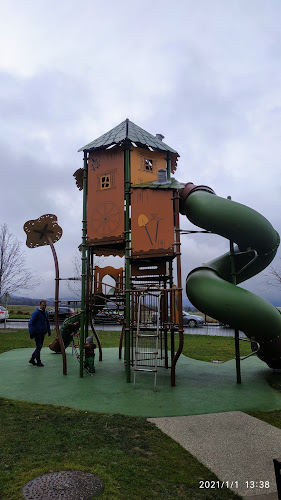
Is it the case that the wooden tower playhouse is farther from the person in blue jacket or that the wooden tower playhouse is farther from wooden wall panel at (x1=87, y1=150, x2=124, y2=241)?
the person in blue jacket

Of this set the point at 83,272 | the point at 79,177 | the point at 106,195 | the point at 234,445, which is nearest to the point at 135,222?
the point at 106,195

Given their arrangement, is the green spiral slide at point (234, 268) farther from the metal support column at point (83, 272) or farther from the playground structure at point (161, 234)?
the metal support column at point (83, 272)

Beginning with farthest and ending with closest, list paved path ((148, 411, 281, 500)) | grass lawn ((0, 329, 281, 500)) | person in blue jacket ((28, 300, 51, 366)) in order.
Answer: person in blue jacket ((28, 300, 51, 366)) → paved path ((148, 411, 281, 500)) → grass lawn ((0, 329, 281, 500))

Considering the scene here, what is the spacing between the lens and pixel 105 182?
9977mm

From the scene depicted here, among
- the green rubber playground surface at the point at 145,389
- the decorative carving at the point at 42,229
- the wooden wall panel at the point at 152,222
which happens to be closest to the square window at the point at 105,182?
the wooden wall panel at the point at 152,222

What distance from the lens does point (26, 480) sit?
3.64 meters

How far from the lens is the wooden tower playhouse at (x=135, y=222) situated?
901 centimetres

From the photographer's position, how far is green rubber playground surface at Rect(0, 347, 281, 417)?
259 inches

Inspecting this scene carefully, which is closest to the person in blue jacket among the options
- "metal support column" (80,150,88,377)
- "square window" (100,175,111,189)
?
"metal support column" (80,150,88,377)

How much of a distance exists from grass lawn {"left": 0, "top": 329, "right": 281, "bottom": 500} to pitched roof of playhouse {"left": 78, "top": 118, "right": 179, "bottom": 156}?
6516 mm

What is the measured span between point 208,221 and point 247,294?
1.93 meters

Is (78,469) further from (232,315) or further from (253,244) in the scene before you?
(253,244)

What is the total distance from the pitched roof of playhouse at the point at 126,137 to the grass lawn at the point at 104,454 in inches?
257

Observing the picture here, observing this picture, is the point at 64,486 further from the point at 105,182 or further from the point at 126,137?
the point at 126,137
